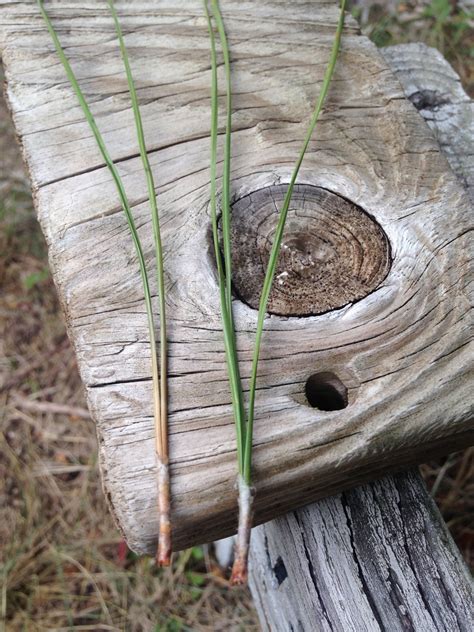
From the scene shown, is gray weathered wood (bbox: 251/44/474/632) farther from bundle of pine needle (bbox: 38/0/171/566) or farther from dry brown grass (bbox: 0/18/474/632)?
dry brown grass (bbox: 0/18/474/632)

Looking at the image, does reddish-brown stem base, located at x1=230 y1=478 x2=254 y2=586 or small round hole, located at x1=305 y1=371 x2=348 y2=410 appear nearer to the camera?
reddish-brown stem base, located at x1=230 y1=478 x2=254 y2=586

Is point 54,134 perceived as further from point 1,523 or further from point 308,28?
point 1,523

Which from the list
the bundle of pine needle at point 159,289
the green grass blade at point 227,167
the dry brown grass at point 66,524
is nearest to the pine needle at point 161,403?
the bundle of pine needle at point 159,289

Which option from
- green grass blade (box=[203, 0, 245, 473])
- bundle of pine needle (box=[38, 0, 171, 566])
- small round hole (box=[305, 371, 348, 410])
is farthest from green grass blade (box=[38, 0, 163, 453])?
small round hole (box=[305, 371, 348, 410])

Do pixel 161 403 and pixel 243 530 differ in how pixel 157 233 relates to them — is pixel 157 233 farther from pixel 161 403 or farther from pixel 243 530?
pixel 243 530

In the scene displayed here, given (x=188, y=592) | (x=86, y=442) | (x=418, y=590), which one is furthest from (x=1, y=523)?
(x=418, y=590)
